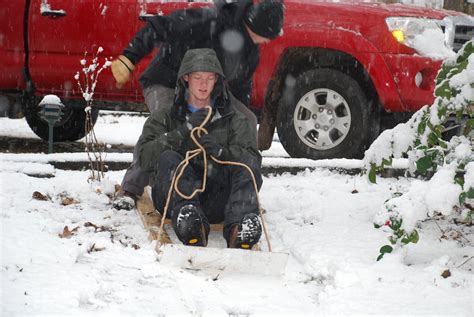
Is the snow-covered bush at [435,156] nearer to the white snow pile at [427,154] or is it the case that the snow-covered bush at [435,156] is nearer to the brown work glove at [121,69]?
the white snow pile at [427,154]

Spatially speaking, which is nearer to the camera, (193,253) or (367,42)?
(193,253)

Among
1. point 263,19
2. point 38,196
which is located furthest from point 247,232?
point 38,196

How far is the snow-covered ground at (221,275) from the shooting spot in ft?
10.7

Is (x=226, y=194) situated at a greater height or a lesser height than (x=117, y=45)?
lesser

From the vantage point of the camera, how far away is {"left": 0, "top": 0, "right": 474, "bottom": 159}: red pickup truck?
6320 millimetres

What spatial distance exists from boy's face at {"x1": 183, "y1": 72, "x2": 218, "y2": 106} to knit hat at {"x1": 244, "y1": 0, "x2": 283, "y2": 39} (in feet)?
1.90

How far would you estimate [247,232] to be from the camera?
3912mm

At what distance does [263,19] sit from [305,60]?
1.87m

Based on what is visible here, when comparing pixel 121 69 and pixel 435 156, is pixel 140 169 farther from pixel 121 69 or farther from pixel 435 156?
pixel 435 156

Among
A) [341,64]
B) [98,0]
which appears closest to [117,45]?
[98,0]

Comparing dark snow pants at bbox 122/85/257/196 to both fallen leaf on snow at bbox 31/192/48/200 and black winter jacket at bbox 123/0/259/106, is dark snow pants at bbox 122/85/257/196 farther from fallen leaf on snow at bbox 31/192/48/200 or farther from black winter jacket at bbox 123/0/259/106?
fallen leaf on snow at bbox 31/192/48/200

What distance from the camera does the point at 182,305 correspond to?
326 cm

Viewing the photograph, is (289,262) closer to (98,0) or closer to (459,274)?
(459,274)

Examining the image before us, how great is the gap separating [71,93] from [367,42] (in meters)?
2.93
